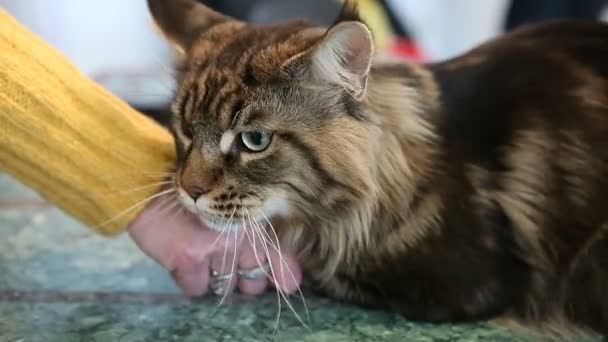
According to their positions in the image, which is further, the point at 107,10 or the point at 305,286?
the point at 107,10

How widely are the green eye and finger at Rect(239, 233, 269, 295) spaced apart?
0.17m

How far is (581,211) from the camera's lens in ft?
3.70

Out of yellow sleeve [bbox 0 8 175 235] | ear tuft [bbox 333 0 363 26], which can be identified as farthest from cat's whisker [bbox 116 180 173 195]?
ear tuft [bbox 333 0 363 26]

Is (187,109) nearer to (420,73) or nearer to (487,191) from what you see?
(420,73)

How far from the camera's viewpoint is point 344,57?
98 cm

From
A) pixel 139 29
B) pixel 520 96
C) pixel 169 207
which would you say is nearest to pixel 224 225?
pixel 169 207

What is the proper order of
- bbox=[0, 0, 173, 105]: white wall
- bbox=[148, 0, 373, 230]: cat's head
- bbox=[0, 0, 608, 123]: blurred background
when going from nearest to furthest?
1. bbox=[148, 0, 373, 230]: cat's head
2. bbox=[0, 0, 608, 123]: blurred background
3. bbox=[0, 0, 173, 105]: white wall

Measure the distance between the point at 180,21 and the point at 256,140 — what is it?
0.32 metres

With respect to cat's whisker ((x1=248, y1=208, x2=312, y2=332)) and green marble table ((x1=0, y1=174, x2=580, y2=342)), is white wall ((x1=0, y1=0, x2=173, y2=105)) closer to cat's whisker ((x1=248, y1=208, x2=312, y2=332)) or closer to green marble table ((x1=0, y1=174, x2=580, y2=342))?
green marble table ((x1=0, y1=174, x2=580, y2=342))

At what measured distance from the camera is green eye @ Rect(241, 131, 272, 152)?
1073mm

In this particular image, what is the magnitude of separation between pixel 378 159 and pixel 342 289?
9.9 inches

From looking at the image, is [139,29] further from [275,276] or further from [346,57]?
[346,57]

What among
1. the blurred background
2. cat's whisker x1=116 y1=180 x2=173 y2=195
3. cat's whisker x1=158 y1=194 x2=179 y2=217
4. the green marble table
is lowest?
the green marble table

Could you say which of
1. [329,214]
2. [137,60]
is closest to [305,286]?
[329,214]
